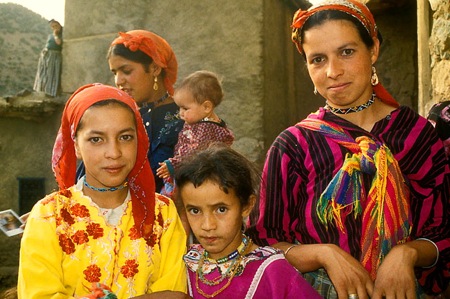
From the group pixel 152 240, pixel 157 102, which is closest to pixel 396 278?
pixel 152 240

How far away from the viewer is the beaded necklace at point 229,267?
1947mm

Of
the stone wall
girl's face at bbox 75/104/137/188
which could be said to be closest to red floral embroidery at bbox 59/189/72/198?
girl's face at bbox 75/104/137/188

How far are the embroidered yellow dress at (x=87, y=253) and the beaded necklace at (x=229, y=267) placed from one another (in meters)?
0.07

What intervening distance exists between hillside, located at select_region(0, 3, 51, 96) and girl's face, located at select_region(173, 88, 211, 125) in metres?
20.4

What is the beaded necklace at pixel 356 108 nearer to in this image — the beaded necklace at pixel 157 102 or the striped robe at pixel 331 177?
the striped robe at pixel 331 177

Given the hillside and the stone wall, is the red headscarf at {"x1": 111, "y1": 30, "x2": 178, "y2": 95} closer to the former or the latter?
the stone wall

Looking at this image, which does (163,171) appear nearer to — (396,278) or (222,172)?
(222,172)

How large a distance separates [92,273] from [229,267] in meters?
0.54

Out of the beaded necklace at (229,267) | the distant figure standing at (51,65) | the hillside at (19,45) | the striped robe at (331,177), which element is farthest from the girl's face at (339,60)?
the hillside at (19,45)

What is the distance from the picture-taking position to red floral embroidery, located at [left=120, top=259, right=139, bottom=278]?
1.94 m

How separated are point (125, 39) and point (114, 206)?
1372 millimetres

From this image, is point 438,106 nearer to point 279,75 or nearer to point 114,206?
point 114,206

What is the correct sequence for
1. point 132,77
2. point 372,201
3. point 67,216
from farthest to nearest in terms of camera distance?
point 132,77 < point 67,216 < point 372,201

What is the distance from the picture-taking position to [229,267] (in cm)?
198
